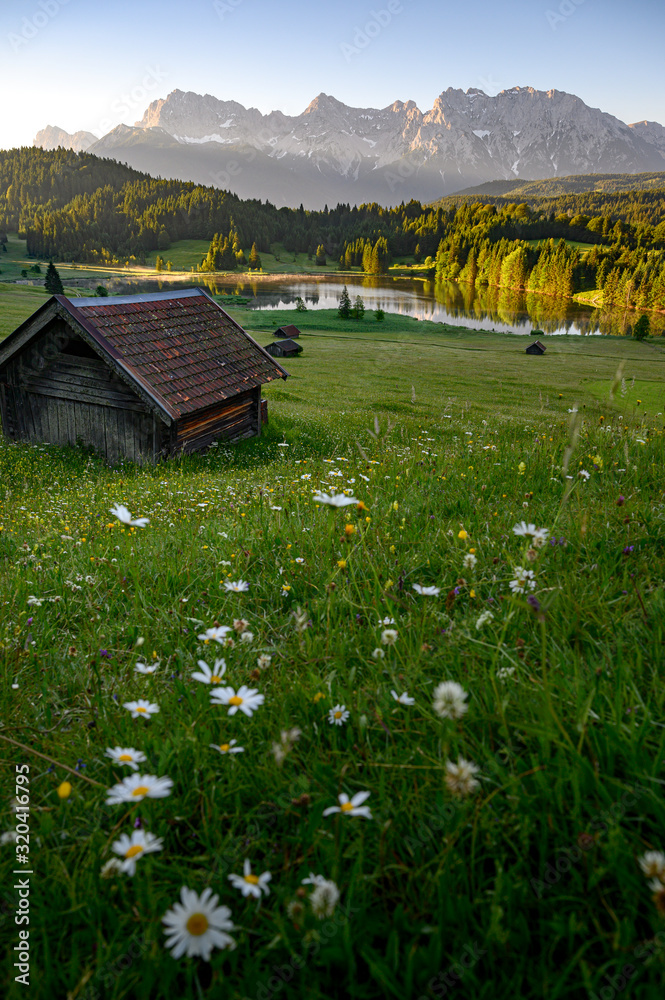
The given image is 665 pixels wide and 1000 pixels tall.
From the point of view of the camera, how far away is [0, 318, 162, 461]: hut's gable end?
47.5 ft

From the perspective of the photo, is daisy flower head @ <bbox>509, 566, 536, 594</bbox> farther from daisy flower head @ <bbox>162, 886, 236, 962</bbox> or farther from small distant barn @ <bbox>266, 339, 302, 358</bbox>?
small distant barn @ <bbox>266, 339, 302, 358</bbox>

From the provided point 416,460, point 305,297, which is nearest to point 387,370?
point 416,460

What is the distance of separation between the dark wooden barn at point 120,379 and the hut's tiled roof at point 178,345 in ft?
0.13

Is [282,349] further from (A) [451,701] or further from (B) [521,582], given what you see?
(A) [451,701]

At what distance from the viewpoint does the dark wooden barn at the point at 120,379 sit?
1392cm

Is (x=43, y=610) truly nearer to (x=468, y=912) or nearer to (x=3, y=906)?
(x=3, y=906)

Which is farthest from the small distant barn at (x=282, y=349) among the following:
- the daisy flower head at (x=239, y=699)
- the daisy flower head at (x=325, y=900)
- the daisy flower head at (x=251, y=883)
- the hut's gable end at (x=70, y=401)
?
the daisy flower head at (x=325, y=900)

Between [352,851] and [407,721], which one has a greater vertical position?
[407,721]

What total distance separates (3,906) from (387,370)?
51108 millimetres

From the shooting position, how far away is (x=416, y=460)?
22.7 feet

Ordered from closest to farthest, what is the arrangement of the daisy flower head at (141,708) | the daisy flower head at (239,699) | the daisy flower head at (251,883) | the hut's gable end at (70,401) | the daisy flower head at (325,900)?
the daisy flower head at (325,900)
the daisy flower head at (251,883)
the daisy flower head at (239,699)
the daisy flower head at (141,708)
the hut's gable end at (70,401)

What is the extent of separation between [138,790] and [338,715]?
774 mm

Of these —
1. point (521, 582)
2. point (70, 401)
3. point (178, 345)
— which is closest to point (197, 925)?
point (521, 582)

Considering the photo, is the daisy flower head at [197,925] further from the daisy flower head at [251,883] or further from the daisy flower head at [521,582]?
the daisy flower head at [521,582]
